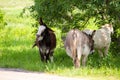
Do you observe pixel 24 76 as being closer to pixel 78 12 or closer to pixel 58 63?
pixel 58 63

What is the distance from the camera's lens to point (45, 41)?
55.5 ft

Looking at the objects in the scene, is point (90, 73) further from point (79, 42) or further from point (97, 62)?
point (97, 62)

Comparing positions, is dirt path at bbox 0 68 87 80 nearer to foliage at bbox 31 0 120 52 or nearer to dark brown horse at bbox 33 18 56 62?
dark brown horse at bbox 33 18 56 62

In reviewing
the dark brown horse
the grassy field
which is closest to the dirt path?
the grassy field

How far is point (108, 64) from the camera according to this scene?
16266 millimetres

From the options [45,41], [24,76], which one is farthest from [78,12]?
[24,76]

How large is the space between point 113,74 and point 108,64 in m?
1.90

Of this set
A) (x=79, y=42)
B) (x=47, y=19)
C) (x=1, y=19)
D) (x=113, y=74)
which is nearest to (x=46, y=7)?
(x=47, y=19)

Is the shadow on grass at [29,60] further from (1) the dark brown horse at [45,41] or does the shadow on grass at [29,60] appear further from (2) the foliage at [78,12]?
(2) the foliage at [78,12]

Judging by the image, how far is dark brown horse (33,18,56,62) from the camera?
16656 mm

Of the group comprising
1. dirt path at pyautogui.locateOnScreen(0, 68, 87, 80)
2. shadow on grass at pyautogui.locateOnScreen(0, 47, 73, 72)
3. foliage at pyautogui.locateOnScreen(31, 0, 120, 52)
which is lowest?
shadow on grass at pyautogui.locateOnScreen(0, 47, 73, 72)

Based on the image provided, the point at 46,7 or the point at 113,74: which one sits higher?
the point at 46,7

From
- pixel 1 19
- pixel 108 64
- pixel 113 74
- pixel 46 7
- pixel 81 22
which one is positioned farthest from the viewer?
pixel 1 19

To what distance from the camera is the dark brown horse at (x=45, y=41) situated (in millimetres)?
16656
